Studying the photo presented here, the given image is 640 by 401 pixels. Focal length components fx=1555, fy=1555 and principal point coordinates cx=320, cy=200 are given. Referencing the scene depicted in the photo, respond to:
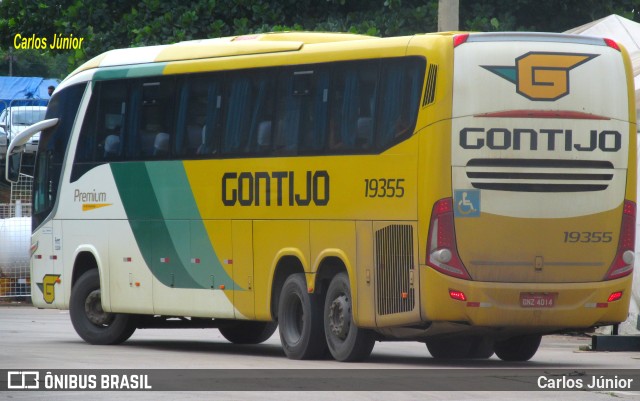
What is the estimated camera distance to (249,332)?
2144 centimetres

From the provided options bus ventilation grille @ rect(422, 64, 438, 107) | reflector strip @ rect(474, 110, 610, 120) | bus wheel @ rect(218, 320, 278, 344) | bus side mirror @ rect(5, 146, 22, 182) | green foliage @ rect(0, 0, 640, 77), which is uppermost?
green foliage @ rect(0, 0, 640, 77)

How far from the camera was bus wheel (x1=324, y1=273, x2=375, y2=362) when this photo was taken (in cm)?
1667

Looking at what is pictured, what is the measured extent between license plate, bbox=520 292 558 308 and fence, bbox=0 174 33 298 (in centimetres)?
1670

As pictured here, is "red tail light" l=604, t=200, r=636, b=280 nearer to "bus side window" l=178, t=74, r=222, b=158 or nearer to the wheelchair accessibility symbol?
the wheelchair accessibility symbol

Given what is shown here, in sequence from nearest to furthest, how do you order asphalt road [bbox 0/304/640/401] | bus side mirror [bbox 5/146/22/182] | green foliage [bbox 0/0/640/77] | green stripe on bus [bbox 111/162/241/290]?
1. asphalt road [bbox 0/304/640/401]
2. green stripe on bus [bbox 111/162/241/290]
3. bus side mirror [bbox 5/146/22/182]
4. green foliage [bbox 0/0/640/77]

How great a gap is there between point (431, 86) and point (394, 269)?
6.33 feet

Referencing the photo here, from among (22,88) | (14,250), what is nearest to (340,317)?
(14,250)

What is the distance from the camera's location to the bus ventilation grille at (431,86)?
51.8ft

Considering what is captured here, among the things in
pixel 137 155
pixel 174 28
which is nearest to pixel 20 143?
pixel 137 155

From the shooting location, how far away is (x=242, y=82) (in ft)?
61.0

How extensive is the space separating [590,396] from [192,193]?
765cm

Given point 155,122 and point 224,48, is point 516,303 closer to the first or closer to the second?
point 224,48

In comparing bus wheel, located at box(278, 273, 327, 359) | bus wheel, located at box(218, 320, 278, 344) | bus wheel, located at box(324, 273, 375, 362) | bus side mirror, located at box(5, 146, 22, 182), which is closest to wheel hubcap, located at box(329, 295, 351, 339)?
bus wheel, located at box(324, 273, 375, 362)

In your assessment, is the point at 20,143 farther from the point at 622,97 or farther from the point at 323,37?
the point at 622,97
